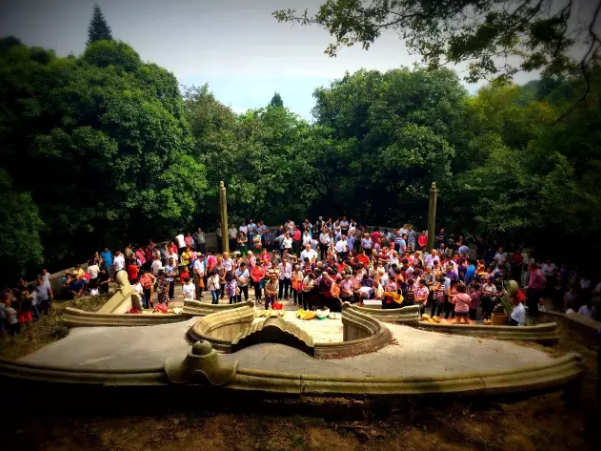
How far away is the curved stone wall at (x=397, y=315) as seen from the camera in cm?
909

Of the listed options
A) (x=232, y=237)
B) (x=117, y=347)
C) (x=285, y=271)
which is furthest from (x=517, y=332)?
(x=232, y=237)

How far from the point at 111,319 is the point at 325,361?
5.50 meters

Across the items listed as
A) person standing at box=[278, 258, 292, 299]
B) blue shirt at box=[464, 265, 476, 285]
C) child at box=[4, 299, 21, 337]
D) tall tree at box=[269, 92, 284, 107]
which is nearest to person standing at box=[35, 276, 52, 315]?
child at box=[4, 299, 21, 337]

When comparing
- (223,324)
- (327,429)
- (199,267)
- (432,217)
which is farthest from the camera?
(432,217)

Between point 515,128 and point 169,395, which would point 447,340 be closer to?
point 169,395

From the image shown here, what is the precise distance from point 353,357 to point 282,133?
1984 cm

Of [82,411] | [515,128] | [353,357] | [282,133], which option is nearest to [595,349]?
[353,357]

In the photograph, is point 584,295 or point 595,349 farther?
point 584,295

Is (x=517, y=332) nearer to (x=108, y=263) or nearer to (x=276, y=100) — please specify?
(x=108, y=263)

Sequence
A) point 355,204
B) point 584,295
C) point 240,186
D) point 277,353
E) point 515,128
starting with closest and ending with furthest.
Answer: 1. point 277,353
2. point 584,295
3. point 515,128
4. point 240,186
5. point 355,204

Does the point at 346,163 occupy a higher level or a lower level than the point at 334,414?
higher

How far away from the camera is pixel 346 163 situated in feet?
75.7

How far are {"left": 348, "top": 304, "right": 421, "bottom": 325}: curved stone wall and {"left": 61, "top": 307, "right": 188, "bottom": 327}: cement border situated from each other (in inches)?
164

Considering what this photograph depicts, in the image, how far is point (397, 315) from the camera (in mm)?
9211
